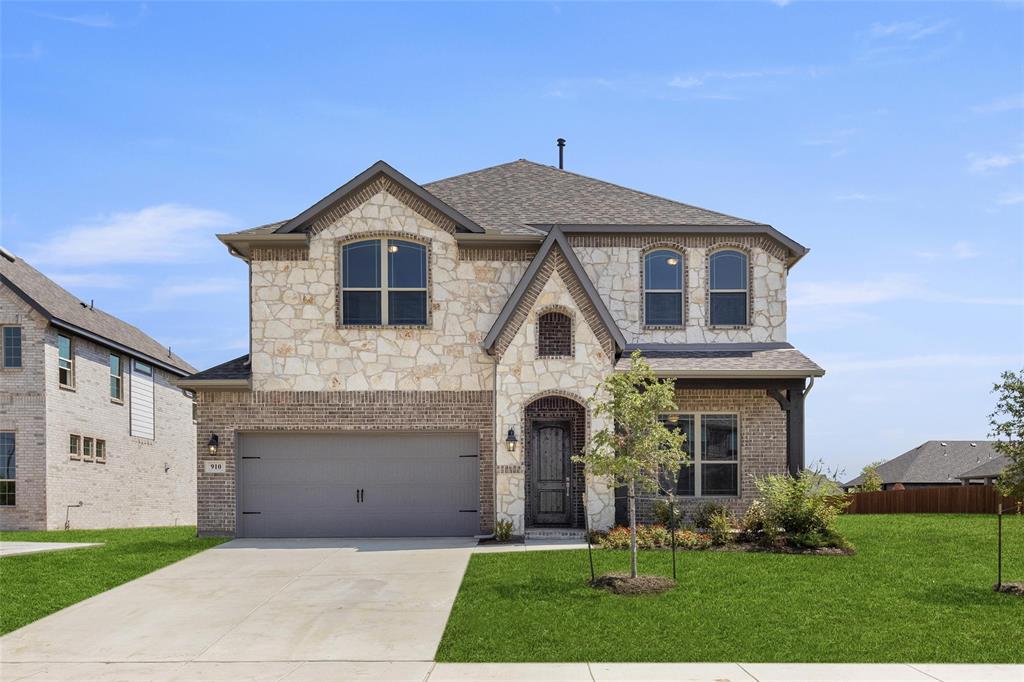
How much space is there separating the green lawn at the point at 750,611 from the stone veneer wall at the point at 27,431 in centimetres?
1490

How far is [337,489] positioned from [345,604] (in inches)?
280

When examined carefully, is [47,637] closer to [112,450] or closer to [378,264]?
[378,264]

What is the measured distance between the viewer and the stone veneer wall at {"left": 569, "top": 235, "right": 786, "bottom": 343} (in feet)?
69.8

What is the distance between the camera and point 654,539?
17125 mm

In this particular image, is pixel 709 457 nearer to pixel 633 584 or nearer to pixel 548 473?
pixel 548 473

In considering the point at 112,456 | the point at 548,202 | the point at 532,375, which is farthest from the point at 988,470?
the point at 112,456

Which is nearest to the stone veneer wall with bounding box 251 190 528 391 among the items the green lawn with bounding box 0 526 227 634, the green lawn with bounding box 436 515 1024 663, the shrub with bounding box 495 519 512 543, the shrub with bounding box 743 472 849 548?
the shrub with bounding box 495 519 512 543

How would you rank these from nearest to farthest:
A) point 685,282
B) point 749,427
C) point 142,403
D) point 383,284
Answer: point 383,284, point 749,427, point 685,282, point 142,403

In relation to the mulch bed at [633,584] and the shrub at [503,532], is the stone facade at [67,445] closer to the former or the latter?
the shrub at [503,532]

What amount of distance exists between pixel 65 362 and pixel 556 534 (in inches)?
631

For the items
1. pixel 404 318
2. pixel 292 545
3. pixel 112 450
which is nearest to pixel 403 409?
pixel 404 318

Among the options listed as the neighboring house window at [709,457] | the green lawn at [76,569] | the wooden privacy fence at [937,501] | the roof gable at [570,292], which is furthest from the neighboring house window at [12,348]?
the wooden privacy fence at [937,501]

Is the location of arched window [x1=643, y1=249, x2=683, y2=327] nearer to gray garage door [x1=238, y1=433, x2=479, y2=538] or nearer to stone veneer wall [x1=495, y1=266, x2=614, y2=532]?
stone veneer wall [x1=495, y1=266, x2=614, y2=532]

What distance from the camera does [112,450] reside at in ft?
97.5
